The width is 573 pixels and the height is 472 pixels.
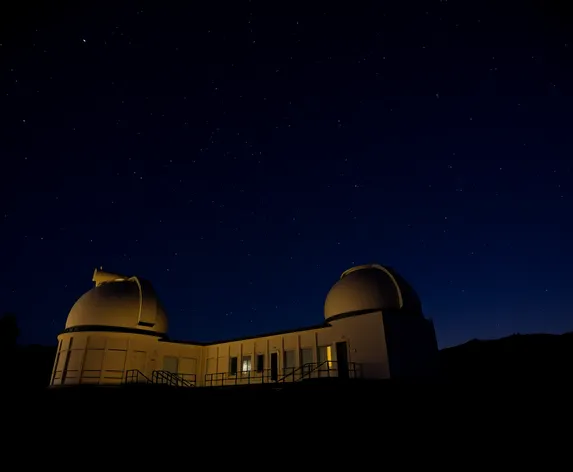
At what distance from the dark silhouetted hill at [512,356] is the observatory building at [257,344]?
33.9m

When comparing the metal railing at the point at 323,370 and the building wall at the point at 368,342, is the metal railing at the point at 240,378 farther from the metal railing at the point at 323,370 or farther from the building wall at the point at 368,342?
the building wall at the point at 368,342

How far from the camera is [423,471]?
8516mm

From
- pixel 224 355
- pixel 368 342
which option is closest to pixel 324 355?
pixel 368 342

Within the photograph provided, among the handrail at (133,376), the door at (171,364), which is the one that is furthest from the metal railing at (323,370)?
the handrail at (133,376)

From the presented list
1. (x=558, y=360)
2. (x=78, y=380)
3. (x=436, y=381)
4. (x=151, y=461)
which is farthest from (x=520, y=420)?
(x=558, y=360)

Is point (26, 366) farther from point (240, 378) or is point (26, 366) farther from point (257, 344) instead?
point (257, 344)

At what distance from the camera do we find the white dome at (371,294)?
19906 millimetres

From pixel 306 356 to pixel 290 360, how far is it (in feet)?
4.12

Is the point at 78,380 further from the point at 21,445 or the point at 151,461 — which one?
the point at 151,461

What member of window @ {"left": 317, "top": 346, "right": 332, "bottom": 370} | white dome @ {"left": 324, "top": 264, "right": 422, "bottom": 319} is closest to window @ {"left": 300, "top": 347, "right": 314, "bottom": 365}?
window @ {"left": 317, "top": 346, "right": 332, "bottom": 370}

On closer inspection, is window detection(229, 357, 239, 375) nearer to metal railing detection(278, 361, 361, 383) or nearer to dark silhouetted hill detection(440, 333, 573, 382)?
metal railing detection(278, 361, 361, 383)

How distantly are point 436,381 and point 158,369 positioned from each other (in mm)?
16416

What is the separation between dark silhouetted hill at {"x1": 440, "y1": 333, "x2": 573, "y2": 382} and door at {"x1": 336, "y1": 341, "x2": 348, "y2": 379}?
34.4 metres

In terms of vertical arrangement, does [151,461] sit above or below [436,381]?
below
